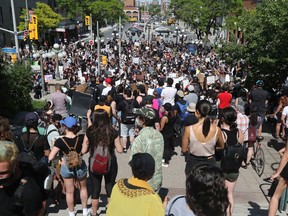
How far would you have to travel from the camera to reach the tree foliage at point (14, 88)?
12.2 meters

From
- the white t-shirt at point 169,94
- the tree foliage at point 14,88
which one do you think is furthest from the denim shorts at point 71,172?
the tree foliage at point 14,88

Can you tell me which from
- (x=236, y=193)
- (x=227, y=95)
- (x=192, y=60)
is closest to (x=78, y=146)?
(x=236, y=193)

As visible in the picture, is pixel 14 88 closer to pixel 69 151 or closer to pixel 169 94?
pixel 169 94

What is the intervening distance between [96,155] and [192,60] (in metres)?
28.8

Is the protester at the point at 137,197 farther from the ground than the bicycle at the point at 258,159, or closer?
farther from the ground

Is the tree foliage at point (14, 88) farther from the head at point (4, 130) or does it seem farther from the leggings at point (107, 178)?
the head at point (4, 130)

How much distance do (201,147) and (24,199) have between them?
8.37 ft

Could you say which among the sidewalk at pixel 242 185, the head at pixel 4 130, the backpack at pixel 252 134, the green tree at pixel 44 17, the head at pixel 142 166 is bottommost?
the green tree at pixel 44 17

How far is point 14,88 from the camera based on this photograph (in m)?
13.4

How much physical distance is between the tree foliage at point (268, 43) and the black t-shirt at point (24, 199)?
28.1 ft

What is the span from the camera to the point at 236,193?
653 cm

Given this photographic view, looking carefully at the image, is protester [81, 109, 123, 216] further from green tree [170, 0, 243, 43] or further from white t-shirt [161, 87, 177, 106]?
green tree [170, 0, 243, 43]

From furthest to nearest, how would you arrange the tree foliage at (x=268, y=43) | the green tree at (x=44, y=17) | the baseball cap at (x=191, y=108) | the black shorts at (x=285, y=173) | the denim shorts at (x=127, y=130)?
the green tree at (x=44, y=17) → the tree foliage at (x=268, y=43) → the denim shorts at (x=127, y=130) → the baseball cap at (x=191, y=108) → the black shorts at (x=285, y=173)

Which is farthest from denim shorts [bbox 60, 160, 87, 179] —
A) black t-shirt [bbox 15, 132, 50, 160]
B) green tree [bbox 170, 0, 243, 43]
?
green tree [bbox 170, 0, 243, 43]
